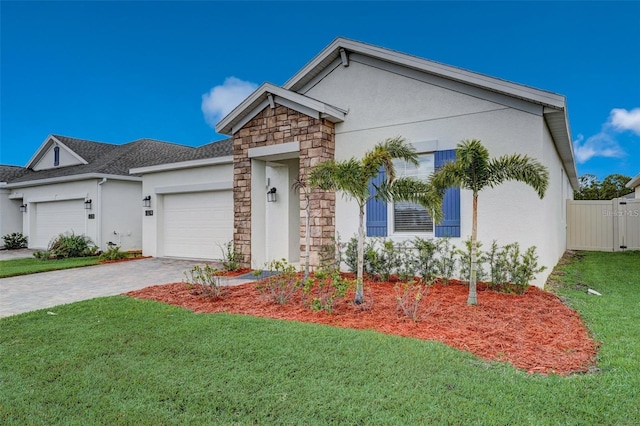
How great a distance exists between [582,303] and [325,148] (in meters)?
6.12

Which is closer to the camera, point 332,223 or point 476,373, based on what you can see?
point 476,373

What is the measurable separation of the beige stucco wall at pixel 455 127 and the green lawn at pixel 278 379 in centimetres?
289

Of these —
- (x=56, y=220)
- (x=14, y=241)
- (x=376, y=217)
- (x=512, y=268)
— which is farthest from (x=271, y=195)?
(x=14, y=241)

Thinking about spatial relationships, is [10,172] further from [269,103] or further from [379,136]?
[379,136]

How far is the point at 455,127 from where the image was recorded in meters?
8.29

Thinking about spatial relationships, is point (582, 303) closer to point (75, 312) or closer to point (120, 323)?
point (120, 323)

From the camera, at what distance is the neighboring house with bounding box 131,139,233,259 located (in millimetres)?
13211

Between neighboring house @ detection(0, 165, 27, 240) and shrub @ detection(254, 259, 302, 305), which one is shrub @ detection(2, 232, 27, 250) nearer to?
neighboring house @ detection(0, 165, 27, 240)

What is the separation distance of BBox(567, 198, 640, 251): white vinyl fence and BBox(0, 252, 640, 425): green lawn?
473 inches

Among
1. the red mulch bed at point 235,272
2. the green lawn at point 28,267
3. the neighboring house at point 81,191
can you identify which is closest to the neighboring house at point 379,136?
the red mulch bed at point 235,272

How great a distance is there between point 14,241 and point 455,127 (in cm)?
2176

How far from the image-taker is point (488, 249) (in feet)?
26.3

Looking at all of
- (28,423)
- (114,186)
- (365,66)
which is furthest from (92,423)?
(114,186)

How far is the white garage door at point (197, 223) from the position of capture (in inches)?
523
